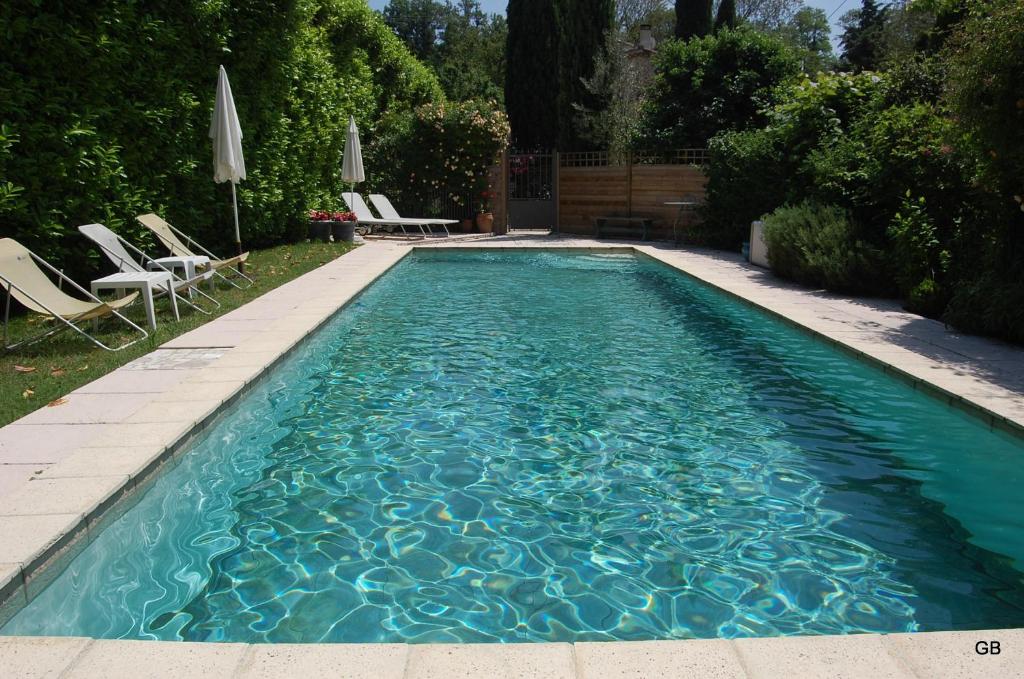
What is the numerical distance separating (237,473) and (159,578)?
1.12m

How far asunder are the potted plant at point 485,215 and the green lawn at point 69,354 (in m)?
11.1

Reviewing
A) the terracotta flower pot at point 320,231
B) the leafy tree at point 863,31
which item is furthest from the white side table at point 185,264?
the leafy tree at point 863,31

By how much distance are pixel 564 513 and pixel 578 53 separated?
20421 millimetres

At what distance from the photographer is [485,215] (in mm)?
20672

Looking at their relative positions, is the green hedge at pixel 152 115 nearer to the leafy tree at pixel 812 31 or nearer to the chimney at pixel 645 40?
the chimney at pixel 645 40

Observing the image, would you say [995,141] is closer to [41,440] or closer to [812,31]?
[41,440]

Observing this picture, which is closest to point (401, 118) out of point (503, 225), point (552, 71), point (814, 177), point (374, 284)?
point (503, 225)

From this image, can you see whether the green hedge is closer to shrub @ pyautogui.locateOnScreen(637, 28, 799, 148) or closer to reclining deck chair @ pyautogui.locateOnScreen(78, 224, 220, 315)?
reclining deck chair @ pyautogui.locateOnScreen(78, 224, 220, 315)

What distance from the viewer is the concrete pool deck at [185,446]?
2350 mm

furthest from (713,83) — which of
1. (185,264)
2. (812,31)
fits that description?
(812,31)

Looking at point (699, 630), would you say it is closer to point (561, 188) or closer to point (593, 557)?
point (593, 557)

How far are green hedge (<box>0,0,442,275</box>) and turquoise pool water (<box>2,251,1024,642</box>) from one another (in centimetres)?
331

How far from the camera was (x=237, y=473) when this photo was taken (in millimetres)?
4402

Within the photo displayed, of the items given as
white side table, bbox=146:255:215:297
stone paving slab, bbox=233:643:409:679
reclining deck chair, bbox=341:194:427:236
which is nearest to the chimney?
reclining deck chair, bbox=341:194:427:236
